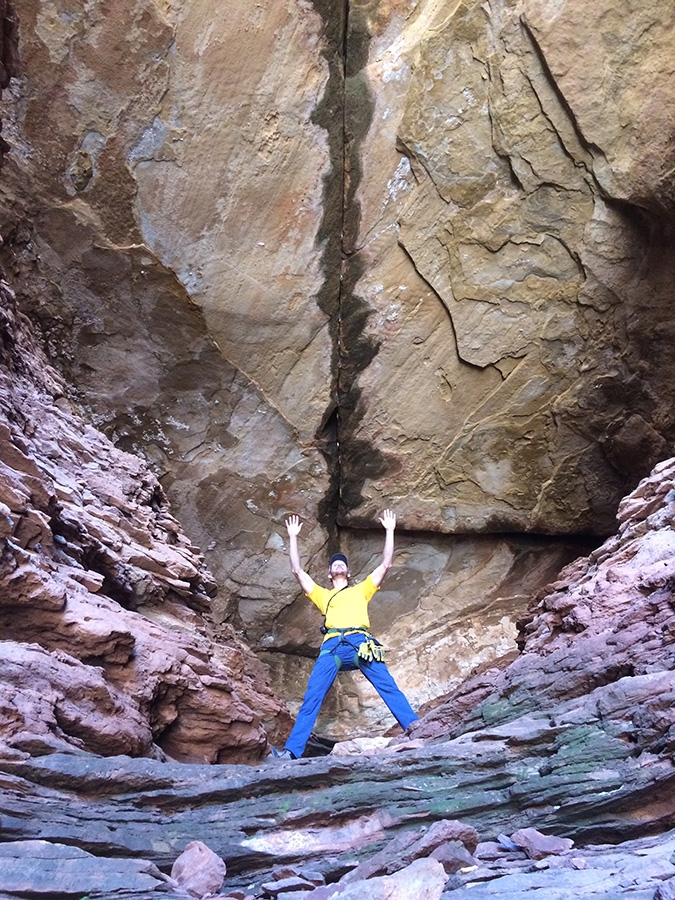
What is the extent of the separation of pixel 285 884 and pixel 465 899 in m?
0.68

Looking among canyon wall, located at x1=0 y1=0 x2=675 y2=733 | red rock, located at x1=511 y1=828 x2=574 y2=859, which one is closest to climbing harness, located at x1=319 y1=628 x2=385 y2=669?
red rock, located at x1=511 y1=828 x2=574 y2=859

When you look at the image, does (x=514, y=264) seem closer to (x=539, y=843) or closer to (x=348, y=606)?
(x=348, y=606)

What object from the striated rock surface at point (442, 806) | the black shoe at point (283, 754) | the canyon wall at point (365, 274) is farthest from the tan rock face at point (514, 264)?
the striated rock surface at point (442, 806)

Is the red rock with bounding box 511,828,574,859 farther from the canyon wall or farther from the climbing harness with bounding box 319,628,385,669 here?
the canyon wall

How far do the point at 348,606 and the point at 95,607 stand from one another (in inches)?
83.6

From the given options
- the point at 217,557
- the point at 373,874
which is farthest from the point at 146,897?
the point at 217,557

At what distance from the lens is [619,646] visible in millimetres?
4281

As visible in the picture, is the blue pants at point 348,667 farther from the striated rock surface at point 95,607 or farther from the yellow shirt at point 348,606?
the striated rock surface at point 95,607

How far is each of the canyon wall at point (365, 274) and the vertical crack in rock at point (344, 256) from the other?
0.02m

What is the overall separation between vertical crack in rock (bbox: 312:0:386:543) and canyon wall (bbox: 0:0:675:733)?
2 cm

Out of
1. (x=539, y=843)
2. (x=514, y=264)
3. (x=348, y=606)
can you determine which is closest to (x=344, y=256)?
(x=514, y=264)

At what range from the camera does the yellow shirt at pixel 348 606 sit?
592 cm

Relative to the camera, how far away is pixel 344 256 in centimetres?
786

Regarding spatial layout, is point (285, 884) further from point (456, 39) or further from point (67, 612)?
point (456, 39)
